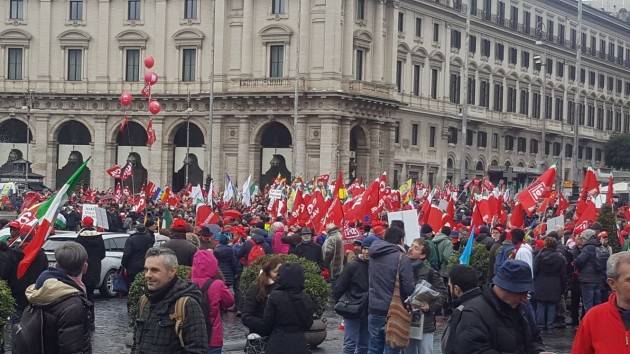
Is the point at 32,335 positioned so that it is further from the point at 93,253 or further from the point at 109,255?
the point at 109,255

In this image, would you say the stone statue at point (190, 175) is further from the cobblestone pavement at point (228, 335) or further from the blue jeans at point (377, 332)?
the blue jeans at point (377, 332)

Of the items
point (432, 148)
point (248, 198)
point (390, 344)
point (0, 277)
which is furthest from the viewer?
point (432, 148)

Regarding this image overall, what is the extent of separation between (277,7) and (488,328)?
52621 mm

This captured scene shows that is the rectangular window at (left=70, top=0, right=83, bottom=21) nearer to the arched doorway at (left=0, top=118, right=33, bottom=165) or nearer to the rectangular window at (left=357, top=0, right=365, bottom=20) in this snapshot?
the arched doorway at (left=0, top=118, right=33, bottom=165)

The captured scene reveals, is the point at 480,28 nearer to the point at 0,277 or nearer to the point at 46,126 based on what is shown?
the point at 46,126

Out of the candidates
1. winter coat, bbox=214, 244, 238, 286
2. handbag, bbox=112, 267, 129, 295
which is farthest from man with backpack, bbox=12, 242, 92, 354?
winter coat, bbox=214, 244, 238, 286

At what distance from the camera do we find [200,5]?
2363 inches

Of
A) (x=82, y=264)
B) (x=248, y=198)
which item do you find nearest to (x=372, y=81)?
(x=248, y=198)

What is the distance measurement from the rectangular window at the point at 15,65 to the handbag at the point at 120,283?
4412 centimetres

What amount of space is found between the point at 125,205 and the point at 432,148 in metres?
31.2

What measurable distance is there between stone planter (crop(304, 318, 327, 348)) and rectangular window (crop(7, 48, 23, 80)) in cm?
5063

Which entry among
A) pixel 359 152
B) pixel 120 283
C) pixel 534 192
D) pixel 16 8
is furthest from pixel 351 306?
pixel 16 8

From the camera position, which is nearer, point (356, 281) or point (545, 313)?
point (356, 281)

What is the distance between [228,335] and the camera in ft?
55.1
